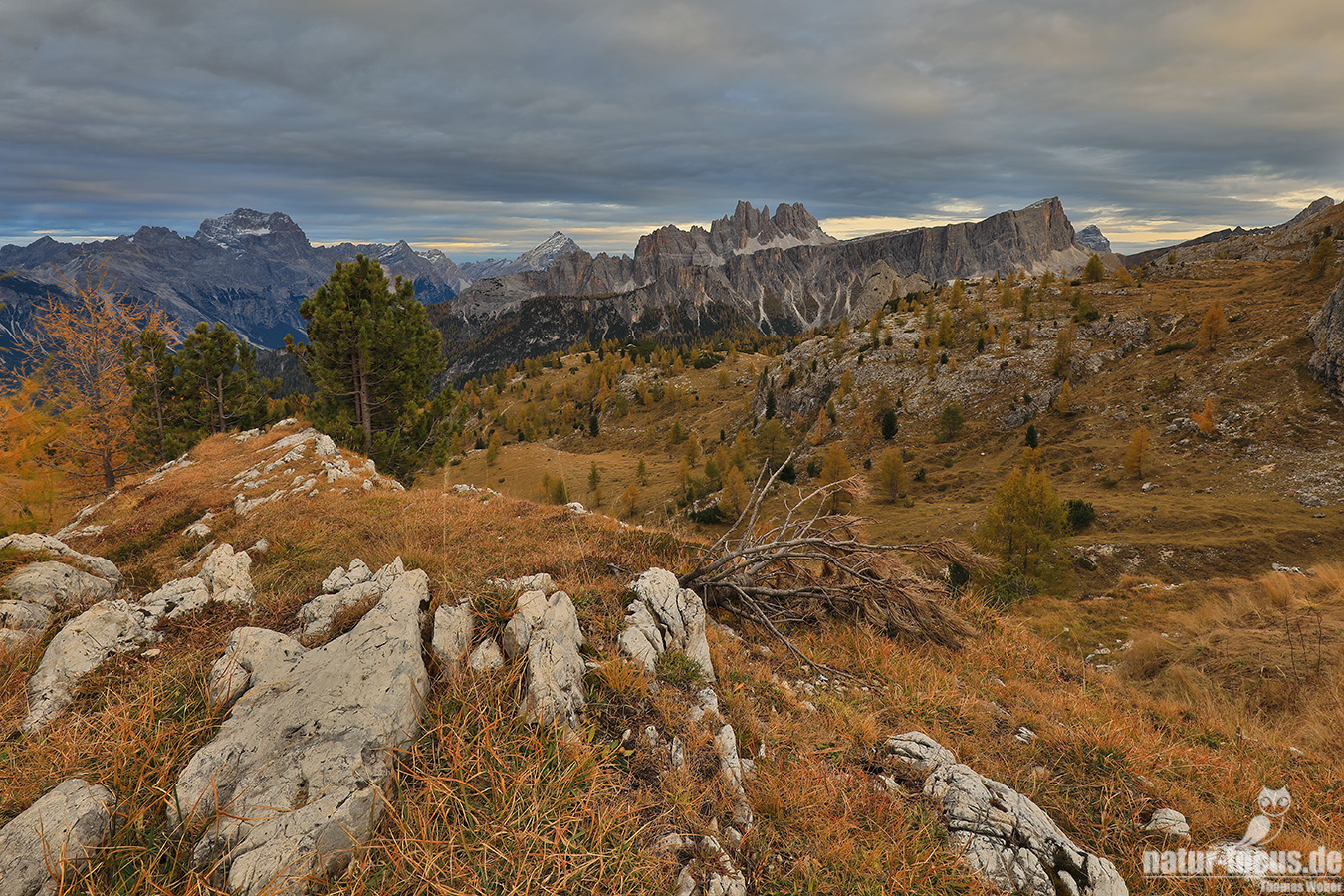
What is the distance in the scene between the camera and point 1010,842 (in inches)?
181

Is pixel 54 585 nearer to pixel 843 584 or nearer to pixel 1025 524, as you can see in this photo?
pixel 843 584

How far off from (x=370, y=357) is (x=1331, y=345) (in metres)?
85.0

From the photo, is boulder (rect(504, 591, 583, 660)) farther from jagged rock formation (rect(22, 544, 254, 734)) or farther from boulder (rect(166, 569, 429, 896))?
jagged rock formation (rect(22, 544, 254, 734))

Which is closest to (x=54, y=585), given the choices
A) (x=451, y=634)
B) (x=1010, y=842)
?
(x=451, y=634)

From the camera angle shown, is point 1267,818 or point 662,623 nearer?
point 1267,818

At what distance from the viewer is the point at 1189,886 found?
14.7ft

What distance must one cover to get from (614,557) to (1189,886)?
7727mm

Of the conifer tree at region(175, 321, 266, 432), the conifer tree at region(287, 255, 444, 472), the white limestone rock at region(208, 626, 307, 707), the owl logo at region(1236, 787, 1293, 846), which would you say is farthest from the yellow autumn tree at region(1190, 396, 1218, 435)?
the conifer tree at region(175, 321, 266, 432)

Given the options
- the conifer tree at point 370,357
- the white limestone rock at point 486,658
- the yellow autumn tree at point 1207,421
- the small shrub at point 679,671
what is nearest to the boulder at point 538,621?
the white limestone rock at point 486,658

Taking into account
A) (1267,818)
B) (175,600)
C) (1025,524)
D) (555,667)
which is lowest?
(1025,524)

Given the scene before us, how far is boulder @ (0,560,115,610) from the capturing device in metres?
6.19

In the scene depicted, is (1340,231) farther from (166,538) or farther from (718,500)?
(166,538)

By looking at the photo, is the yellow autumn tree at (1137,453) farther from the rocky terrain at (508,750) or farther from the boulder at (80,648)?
the boulder at (80,648)

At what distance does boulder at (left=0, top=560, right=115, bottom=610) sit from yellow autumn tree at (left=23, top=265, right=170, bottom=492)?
2740 cm
